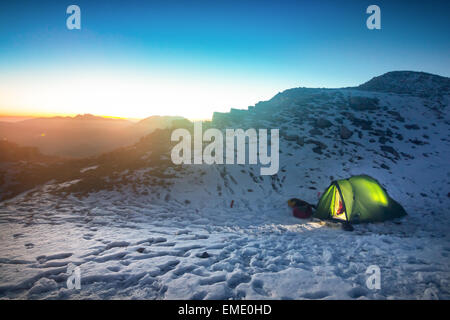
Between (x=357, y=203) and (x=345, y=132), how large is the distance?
14.9m

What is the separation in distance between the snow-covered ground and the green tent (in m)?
0.48

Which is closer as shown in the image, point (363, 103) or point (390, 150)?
point (390, 150)

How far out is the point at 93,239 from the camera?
251 inches

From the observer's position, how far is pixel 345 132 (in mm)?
20656

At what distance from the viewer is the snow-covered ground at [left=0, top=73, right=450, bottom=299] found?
3.92 meters

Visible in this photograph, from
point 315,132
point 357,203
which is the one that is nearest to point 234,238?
point 357,203

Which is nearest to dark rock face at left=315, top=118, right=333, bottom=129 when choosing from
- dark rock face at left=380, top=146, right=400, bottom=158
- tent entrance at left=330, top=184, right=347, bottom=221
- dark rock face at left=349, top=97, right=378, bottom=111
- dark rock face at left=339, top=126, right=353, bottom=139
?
dark rock face at left=339, top=126, right=353, bottom=139

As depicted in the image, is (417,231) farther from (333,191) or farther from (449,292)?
(449,292)

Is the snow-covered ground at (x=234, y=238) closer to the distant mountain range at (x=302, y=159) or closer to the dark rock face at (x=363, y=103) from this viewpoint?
the distant mountain range at (x=302, y=159)

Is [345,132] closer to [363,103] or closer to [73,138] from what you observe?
[363,103]

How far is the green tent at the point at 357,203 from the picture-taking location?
8570 mm

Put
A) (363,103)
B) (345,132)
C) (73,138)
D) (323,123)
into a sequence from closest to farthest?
(345,132) < (323,123) < (363,103) < (73,138)
